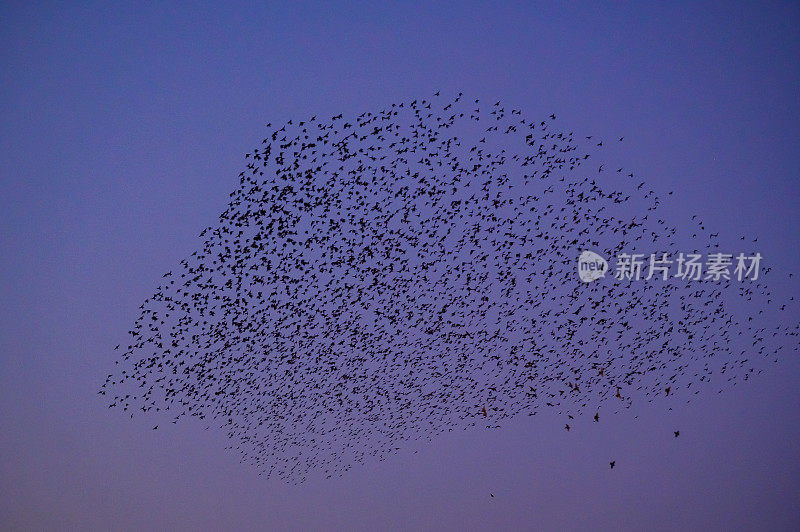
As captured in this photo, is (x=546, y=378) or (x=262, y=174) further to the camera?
(x=546, y=378)

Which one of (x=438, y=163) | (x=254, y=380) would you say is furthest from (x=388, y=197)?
(x=254, y=380)

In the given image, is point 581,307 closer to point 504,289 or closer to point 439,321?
point 504,289

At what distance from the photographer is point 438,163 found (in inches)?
484

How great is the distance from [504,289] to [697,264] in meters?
3.84

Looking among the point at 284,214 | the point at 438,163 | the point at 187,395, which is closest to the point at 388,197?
the point at 438,163

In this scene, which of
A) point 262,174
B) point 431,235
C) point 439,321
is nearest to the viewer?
point 262,174

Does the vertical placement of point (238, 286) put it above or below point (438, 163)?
below

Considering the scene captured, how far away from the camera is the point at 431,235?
1272 cm

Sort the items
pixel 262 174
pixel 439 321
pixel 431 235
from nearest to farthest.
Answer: pixel 262 174 → pixel 431 235 → pixel 439 321

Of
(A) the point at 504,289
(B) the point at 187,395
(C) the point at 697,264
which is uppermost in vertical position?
(C) the point at 697,264

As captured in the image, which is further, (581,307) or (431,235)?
(581,307)

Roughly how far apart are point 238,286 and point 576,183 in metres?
6.39

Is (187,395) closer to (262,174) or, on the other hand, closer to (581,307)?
(262,174)

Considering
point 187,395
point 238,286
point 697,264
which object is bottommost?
point 187,395
